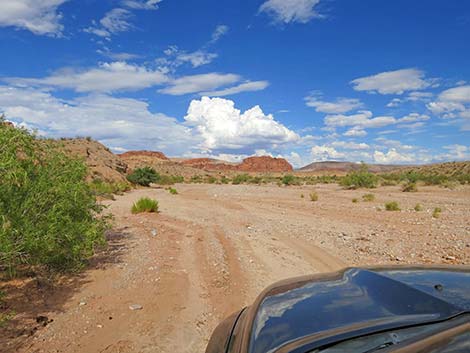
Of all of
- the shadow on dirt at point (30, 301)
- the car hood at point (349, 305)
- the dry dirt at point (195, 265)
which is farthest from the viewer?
the dry dirt at point (195, 265)

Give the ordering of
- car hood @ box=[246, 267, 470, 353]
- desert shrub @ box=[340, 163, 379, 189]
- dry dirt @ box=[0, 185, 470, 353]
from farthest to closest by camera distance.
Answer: desert shrub @ box=[340, 163, 379, 189] → dry dirt @ box=[0, 185, 470, 353] → car hood @ box=[246, 267, 470, 353]

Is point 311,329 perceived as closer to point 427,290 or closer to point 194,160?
point 427,290

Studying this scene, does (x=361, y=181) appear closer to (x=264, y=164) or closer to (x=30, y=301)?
(x=30, y=301)

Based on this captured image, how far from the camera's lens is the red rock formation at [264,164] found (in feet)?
552

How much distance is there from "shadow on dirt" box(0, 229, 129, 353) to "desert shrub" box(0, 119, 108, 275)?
0.90ft

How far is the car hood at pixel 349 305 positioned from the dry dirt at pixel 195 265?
2543 millimetres

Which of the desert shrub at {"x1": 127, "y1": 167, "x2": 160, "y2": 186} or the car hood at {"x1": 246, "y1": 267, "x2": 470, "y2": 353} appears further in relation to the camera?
the desert shrub at {"x1": 127, "y1": 167, "x2": 160, "y2": 186}

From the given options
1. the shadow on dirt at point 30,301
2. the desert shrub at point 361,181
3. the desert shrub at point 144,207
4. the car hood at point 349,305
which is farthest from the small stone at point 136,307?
the desert shrub at point 361,181

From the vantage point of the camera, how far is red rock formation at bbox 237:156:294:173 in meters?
168

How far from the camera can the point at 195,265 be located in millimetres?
8078

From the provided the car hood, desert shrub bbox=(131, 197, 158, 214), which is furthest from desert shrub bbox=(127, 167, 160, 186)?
the car hood

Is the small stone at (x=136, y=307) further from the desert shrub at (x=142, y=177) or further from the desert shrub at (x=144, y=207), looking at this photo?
the desert shrub at (x=142, y=177)

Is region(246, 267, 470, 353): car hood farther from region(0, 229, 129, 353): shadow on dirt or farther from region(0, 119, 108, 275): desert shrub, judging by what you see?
region(0, 119, 108, 275): desert shrub

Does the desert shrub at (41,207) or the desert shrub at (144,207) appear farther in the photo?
the desert shrub at (144,207)
